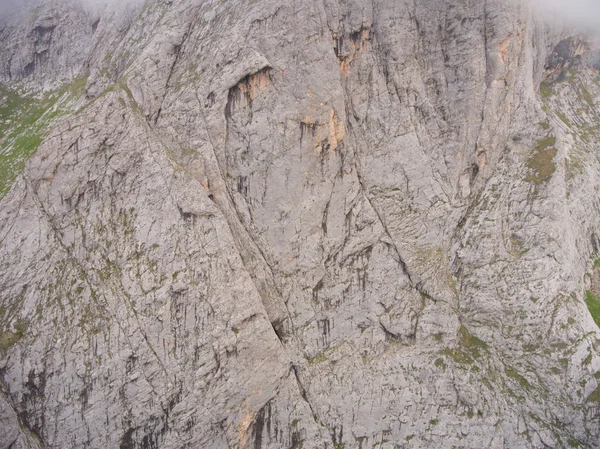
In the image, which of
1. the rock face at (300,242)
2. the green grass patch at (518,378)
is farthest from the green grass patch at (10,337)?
the green grass patch at (518,378)

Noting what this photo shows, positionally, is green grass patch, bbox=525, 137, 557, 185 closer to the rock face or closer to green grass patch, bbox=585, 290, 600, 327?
the rock face

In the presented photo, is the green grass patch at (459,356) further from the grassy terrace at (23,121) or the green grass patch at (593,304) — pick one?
the grassy terrace at (23,121)

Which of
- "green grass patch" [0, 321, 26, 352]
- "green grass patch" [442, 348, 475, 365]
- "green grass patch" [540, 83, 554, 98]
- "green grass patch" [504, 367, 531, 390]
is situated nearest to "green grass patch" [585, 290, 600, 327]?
"green grass patch" [504, 367, 531, 390]

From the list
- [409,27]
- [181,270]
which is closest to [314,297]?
[181,270]

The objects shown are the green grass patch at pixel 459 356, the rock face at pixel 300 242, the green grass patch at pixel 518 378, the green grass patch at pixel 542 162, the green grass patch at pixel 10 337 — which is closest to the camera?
the green grass patch at pixel 10 337

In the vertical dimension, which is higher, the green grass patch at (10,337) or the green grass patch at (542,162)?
the green grass patch at (10,337)

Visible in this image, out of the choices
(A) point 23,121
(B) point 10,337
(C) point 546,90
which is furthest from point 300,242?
(C) point 546,90
